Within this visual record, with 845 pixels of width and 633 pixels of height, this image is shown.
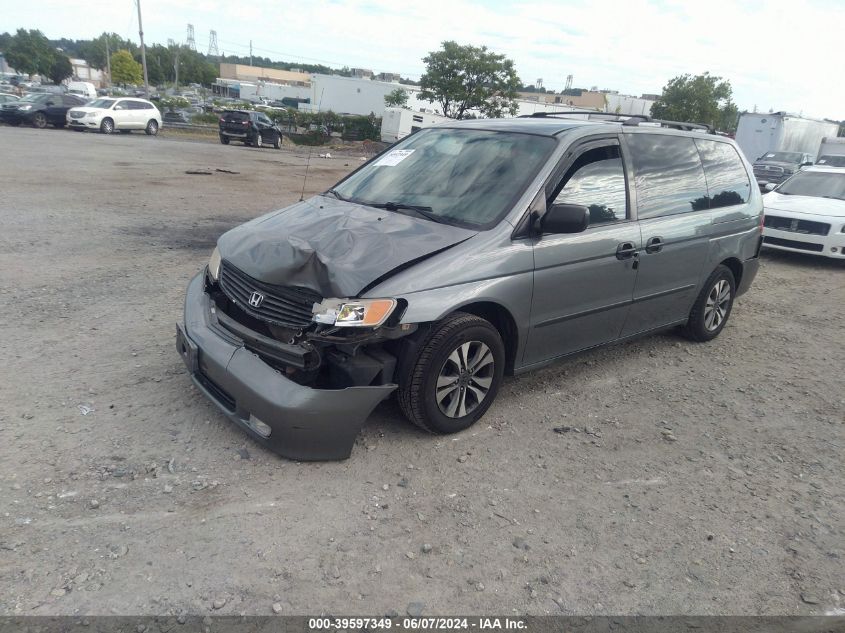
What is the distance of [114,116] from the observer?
27406 millimetres

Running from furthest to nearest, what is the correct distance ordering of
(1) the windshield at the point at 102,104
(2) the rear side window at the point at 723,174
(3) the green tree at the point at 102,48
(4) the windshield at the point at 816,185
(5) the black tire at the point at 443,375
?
(3) the green tree at the point at 102,48
(1) the windshield at the point at 102,104
(4) the windshield at the point at 816,185
(2) the rear side window at the point at 723,174
(5) the black tire at the point at 443,375

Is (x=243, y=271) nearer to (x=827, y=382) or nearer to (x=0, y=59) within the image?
(x=827, y=382)

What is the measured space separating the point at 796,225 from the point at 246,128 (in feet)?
81.4

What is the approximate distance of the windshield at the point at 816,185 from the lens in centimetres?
1046

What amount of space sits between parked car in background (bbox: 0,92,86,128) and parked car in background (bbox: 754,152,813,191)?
95.5 feet

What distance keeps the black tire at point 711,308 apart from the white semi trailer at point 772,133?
2601 cm

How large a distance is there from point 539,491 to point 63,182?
41.6 feet

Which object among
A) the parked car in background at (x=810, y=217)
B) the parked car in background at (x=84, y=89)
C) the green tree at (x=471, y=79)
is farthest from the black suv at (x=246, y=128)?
the parked car in background at (x=84, y=89)

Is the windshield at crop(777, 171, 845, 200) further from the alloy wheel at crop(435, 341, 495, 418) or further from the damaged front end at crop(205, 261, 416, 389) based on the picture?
the damaged front end at crop(205, 261, 416, 389)

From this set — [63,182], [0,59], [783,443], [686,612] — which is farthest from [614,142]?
[0,59]

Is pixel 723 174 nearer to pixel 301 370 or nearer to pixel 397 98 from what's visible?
pixel 301 370

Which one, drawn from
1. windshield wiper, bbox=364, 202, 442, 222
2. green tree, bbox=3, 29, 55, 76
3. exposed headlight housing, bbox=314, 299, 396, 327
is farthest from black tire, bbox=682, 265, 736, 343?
green tree, bbox=3, 29, 55, 76

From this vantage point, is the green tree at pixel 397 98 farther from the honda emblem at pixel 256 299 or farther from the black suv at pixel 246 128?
the honda emblem at pixel 256 299

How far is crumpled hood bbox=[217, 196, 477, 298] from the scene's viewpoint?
326 cm
